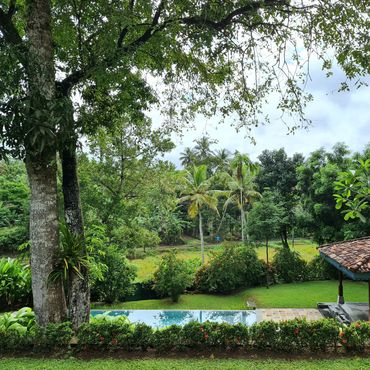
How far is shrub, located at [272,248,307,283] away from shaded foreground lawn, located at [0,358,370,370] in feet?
38.0

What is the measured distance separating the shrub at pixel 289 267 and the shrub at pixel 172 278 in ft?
14.2

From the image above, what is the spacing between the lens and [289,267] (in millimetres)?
16172

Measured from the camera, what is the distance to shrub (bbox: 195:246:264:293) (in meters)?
14.7

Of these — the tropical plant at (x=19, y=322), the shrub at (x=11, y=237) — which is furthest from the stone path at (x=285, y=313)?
the shrub at (x=11, y=237)

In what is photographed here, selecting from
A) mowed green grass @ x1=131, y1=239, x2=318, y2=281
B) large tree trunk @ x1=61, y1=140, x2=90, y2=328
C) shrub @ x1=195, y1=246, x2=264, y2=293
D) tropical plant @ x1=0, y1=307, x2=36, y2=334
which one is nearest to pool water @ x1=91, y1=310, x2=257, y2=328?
shrub @ x1=195, y1=246, x2=264, y2=293

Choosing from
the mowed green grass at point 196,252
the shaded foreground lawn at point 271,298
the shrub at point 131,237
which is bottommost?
the mowed green grass at point 196,252

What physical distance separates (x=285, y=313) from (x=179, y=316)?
11.2ft

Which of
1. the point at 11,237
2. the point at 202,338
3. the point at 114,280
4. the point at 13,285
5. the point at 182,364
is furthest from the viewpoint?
the point at 11,237

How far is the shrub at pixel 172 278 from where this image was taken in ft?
44.8

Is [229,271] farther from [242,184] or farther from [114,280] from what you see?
[242,184]

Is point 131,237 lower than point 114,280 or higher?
higher

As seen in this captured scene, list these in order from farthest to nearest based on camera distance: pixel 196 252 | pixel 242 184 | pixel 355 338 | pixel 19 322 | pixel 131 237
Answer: pixel 196 252 → pixel 242 184 → pixel 131 237 → pixel 19 322 → pixel 355 338

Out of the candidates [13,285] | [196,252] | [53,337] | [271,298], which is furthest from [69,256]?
[196,252]

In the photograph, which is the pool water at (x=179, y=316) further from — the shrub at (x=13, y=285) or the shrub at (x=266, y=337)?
the shrub at (x=266, y=337)
